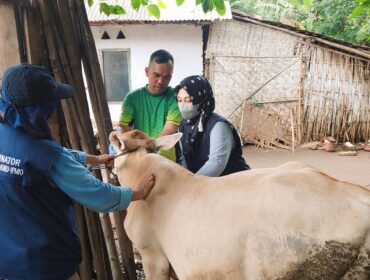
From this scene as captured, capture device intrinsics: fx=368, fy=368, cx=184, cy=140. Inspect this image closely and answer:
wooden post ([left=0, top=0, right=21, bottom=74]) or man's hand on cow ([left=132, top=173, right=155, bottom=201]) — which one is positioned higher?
wooden post ([left=0, top=0, right=21, bottom=74])

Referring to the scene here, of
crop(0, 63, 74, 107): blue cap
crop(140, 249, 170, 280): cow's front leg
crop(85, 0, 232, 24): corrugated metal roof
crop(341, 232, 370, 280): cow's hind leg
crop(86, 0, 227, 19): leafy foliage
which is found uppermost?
crop(85, 0, 232, 24): corrugated metal roof

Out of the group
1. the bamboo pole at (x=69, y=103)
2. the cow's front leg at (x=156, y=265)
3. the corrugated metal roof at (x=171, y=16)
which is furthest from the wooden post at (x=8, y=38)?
the corrugated metal roof at (x=171, y=16)

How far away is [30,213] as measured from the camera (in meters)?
1.87

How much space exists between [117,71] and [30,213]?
8997mm

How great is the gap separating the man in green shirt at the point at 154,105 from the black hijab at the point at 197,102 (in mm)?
383

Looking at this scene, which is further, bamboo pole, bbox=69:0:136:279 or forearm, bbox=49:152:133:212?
bamboo pole, bbox=69:0:136:279

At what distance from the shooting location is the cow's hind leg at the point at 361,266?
1616 millimetres

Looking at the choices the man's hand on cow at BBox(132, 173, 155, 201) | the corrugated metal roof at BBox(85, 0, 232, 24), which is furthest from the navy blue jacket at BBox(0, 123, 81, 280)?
the corrugated metal roof at BBox(85, 0, 232, 24)

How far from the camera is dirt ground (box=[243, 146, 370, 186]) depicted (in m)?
7.67

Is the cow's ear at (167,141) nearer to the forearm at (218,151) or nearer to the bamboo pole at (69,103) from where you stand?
the forearm at (218,151)

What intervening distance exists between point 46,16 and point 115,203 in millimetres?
1617

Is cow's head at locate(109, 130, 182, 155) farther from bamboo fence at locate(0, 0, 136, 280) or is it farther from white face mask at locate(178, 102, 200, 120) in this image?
bamboo fence at locate(0, 0, 136, 280)

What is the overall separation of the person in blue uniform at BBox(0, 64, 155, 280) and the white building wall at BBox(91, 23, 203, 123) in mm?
8310

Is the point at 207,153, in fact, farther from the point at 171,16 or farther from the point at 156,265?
the point at 171,16
